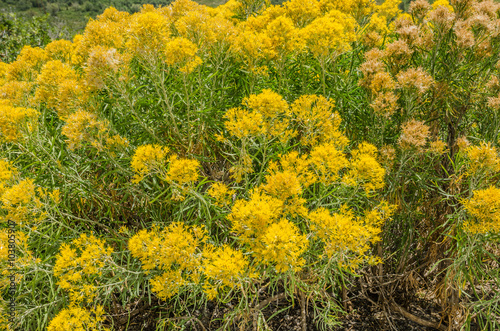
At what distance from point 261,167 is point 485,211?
1.32 metres

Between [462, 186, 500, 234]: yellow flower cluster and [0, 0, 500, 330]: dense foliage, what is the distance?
0.04ft

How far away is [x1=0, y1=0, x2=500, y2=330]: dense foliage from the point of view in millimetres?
1719

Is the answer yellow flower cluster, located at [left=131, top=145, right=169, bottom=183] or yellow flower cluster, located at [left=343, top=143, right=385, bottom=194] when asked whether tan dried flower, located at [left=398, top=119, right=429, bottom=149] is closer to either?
yellow flower cluster, located at [left=343, top=143, right=385, bottom=194]

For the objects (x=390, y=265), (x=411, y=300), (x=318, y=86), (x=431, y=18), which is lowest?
(x=411, y=300)

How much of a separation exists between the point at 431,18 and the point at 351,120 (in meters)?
0.91

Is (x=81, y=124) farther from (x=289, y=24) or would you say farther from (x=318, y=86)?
(x=318, y=86)

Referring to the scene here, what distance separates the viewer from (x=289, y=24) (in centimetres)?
226

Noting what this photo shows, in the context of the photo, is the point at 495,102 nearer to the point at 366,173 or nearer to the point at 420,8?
the point at 420,8

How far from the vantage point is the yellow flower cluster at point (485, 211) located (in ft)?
5.39

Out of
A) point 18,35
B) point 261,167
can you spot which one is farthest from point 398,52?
point 18,35

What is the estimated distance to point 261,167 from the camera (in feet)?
6.88

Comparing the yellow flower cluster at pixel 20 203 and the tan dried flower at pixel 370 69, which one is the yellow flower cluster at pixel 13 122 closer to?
the yellow flower cluster at pixel 20 203

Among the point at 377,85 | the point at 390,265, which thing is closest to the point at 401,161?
the point at 377,85

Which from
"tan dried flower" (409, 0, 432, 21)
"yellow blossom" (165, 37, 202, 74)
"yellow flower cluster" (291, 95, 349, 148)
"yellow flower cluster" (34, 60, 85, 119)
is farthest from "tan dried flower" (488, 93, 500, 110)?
"yellow flower cluster" (34, 60, 85, 119)
